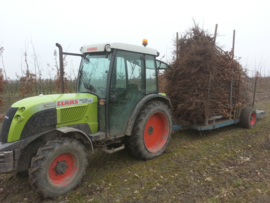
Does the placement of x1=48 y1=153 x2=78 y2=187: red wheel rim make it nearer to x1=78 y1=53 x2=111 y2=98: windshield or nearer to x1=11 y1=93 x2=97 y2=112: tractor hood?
x1=11 y1=93 x2=97 y2=112: tractor hood

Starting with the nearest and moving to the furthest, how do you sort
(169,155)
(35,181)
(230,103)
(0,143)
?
(35,181) < (0,143) < (169,155) < (230,103)

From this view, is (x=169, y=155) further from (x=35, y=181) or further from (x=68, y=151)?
(x=35, y=181)

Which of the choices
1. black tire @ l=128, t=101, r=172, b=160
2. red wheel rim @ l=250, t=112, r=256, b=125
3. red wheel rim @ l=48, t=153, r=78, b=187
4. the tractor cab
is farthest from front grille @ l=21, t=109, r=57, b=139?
red wheel rim @ l=250, t=112, r=256, b=125

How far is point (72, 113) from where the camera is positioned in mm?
3385

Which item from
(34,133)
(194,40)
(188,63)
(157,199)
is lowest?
(157,199)

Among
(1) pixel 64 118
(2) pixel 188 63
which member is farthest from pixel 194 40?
(1) pixel 64 118

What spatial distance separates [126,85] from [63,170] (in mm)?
1782

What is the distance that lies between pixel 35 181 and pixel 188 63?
4349mm

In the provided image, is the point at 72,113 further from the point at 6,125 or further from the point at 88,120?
the point at 6,125

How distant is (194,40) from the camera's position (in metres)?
5.64

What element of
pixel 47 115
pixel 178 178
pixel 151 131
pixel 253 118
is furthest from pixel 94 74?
pixel 253 118

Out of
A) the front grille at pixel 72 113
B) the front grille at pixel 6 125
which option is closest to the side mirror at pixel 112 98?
the front grille at pixel 72 113

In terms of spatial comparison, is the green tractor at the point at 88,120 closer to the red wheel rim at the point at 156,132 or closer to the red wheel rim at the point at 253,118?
the red wheel rim at the point at 156,132

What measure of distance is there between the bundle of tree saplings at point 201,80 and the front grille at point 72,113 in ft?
9.47
